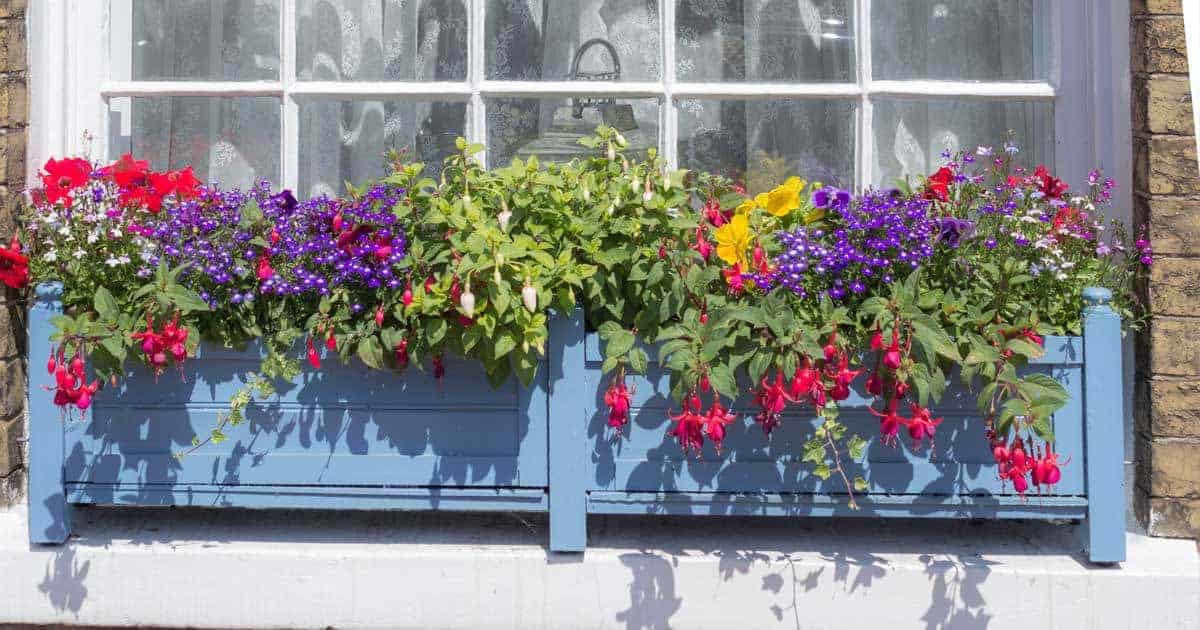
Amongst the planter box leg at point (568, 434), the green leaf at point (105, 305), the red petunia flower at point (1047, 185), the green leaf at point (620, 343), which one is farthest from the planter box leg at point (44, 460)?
the red petunia flower at point (1047, 185)

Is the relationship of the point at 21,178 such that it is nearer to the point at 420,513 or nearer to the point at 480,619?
the point at 420,513

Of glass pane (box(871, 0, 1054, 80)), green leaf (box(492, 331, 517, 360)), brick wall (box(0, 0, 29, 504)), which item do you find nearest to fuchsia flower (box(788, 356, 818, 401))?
green leaf (box(492, 331, 517, 360))

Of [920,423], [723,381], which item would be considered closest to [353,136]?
[723,381]

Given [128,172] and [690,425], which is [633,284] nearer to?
[690,425]

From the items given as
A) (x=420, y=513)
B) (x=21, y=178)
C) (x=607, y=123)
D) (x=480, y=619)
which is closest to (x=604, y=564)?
(x=480, y=619)

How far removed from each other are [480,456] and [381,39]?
3.77ft

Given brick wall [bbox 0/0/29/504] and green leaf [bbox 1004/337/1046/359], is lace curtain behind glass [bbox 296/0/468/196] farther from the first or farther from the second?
green leaf [bbox 1004/337/1046/359]

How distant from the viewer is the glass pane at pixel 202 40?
3.09 meters

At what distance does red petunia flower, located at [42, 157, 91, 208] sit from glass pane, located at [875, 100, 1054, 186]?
6.45 feet

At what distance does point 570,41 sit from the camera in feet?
10.1

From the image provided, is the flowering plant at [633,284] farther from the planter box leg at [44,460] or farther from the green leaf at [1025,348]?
the planter box leg at [44,460]

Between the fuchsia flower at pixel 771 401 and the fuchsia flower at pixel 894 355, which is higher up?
the fuchsia flower at pixel 894 355

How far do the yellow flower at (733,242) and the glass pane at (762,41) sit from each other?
0.58 metres

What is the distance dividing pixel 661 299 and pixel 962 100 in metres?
1.04
